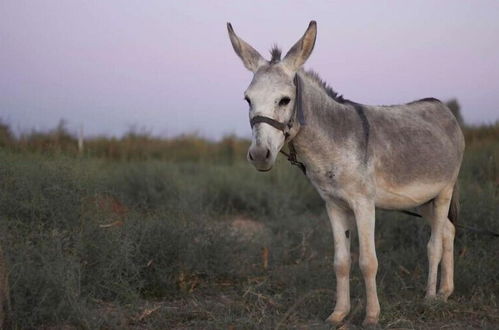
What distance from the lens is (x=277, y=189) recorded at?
11117 mm

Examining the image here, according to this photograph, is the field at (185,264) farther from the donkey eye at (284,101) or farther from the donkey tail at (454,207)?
the donkey eye at (284,101)

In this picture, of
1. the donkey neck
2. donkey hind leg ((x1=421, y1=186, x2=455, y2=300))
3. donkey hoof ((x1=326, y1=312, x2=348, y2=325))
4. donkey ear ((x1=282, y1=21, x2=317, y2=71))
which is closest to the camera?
donkey ear ((x1=282, y1=21, x2=317, y2=71))

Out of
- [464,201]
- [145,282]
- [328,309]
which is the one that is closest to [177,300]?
[145,282]

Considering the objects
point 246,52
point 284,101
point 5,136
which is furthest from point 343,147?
point 5,136

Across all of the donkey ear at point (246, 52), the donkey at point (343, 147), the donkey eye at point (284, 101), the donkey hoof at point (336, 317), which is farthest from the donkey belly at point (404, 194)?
the donkey ear at point (246, 52)

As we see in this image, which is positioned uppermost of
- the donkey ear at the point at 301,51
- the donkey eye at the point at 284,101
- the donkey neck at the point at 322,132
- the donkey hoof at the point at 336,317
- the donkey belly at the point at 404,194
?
the donkey ear at the point at 301,51

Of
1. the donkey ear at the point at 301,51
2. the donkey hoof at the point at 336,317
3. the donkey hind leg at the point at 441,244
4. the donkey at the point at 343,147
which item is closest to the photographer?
the donkey at the point at 343,147

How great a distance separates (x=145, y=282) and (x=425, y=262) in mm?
3117

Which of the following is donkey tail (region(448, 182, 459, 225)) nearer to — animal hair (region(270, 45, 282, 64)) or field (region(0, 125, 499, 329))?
field (region(0, 125, 499, 329))

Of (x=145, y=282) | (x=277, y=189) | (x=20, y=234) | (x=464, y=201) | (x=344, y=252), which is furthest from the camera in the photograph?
(x=277, y=189)

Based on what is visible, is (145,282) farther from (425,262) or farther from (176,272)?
(425,262)

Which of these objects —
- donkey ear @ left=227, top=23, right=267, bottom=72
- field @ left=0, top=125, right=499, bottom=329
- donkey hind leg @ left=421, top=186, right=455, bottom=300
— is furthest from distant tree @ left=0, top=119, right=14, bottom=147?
donkey hind leg @ left=421, top=186, right=455, bottom=300

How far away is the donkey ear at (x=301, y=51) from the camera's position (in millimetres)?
4309

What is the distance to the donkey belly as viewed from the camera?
190 inches
